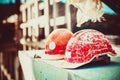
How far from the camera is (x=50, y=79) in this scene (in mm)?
1868

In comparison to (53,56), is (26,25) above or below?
above

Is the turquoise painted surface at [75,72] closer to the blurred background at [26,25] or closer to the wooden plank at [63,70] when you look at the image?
the wooden plank at [63,70]

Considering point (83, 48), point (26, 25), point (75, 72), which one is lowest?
point (75, 72)

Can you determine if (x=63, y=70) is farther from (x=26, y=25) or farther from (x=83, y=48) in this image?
(x=26, y=25)

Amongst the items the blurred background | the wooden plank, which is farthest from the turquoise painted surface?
the blurred background

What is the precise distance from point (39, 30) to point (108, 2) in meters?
0.50

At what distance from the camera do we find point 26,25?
1.99 m

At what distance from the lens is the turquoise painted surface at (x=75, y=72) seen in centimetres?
180

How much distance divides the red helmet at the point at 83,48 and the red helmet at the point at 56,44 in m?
0.03

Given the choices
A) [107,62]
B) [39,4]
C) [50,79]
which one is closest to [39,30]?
[39,4]

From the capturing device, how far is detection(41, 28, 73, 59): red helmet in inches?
76.2

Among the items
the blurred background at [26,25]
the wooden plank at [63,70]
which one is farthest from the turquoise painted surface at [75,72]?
the blurred background at [26,25]

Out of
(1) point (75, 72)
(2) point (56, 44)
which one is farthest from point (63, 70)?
(2) point (56, 44)

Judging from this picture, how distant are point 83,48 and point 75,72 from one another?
178 mm
